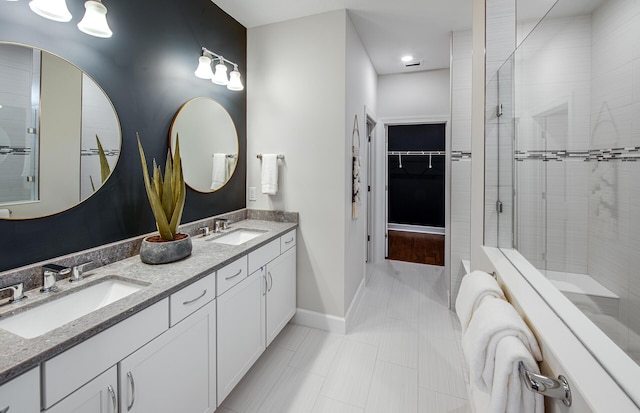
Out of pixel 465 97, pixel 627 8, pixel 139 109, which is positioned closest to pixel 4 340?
pixel 139 109

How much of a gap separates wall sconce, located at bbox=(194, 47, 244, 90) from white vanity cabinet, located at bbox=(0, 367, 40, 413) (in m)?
1.88

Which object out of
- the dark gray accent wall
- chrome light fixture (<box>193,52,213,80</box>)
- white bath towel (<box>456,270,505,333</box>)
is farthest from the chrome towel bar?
chrome light fixture (<box>193,52,213,80</box>)

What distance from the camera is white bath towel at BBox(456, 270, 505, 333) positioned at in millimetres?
1237

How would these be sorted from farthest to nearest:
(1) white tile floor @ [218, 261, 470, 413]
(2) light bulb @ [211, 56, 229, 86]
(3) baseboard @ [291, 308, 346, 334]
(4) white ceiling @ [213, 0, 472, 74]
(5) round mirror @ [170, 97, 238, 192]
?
1. (3) baseboard @ [291, 308, 346, 334]
2. (4) white ceiling @ [213, 0, 472, 74]
3. (2) light bulb @ [211, 56, 229, 86]
4. (5) round mirror @ [170, 97, 238, 192]
5. (1) white tile floor @ [218, 261, 470, 413]

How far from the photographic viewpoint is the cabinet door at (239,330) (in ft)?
5.15

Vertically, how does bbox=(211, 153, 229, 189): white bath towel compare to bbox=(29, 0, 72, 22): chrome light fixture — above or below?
below

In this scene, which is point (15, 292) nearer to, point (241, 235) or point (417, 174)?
point (241, 235)

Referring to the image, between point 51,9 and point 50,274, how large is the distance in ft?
3.61

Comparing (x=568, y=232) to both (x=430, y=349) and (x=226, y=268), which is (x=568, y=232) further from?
(x=226, y=268)

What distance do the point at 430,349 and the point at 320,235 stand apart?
1.24 m

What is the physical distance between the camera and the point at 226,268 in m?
1.59

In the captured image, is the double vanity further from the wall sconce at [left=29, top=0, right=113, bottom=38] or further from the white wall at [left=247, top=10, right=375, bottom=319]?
the wall sconce at [left=29, top=0, right=113, bottom=38]

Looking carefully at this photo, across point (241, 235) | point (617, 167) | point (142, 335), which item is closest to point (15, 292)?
point (142, 335)

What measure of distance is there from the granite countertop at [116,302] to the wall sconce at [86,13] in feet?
3.73
